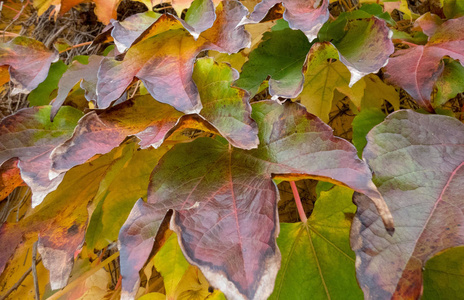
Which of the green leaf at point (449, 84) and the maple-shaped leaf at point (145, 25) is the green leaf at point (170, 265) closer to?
the maple-shaped leaf at point (145, 25)

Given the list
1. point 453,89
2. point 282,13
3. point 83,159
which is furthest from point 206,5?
point 453,89

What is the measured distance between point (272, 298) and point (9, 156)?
37 centimetres

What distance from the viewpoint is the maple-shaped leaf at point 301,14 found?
0.38 m

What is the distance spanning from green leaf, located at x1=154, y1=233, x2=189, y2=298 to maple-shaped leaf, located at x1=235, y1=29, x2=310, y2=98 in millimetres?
271

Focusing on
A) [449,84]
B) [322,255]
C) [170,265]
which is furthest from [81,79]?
[449,84]

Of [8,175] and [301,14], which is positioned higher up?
[301,14]

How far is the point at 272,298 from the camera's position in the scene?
0.43 m

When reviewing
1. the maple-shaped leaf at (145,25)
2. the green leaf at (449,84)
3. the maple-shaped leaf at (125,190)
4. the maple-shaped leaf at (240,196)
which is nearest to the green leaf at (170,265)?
the maple-shaped leaf at (125,190)

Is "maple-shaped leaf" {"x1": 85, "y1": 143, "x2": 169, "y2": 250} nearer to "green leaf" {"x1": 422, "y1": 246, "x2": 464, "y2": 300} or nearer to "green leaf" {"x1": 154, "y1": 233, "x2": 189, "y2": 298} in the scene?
"green leaf" {"x1": 154, "y1": 233, "x2": 189, "y2": 298}

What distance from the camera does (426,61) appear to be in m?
0.44

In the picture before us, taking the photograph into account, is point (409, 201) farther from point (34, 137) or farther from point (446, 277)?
point (34, 137)

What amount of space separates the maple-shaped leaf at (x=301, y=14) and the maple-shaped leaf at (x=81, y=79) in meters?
0.25

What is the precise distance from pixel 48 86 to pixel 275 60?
1.48 ft

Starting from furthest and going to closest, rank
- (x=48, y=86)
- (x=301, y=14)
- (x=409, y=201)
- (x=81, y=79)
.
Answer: (x=48, y=86)
(x=81, y=79)
(x=301, y=14)
(x=409, y=201)
